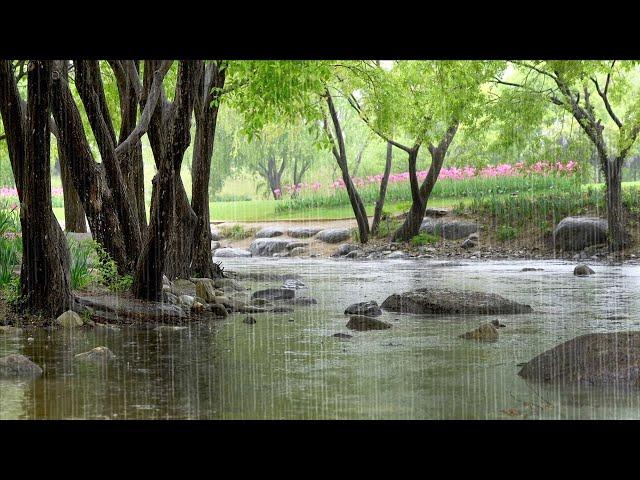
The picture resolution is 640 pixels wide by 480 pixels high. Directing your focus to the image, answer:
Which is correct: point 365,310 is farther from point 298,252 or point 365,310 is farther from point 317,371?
point 298,252

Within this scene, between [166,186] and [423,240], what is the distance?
17057mm

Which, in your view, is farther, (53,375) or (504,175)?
(504,175)

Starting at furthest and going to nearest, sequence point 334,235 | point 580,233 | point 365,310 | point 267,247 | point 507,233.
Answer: point 267,247, point 334,235, point 507,233, point 580,233, point 365,310

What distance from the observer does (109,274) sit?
13.2 meters

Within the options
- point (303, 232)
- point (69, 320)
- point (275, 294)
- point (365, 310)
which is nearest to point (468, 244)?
point (303, 232)

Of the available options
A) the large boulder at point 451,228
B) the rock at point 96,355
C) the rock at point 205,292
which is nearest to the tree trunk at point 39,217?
the rock at point 96,355

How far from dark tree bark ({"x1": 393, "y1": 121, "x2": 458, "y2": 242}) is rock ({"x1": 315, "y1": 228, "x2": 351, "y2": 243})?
261 centimetres

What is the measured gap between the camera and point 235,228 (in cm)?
3616

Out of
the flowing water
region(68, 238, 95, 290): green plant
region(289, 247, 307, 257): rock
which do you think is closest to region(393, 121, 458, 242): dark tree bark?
region(289, 247, 307, 257): rock

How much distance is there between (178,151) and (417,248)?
16.7 metres

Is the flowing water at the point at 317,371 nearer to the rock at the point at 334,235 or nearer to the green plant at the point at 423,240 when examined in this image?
the green plant at the point at 423,240

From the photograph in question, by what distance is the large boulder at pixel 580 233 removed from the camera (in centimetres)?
2489
